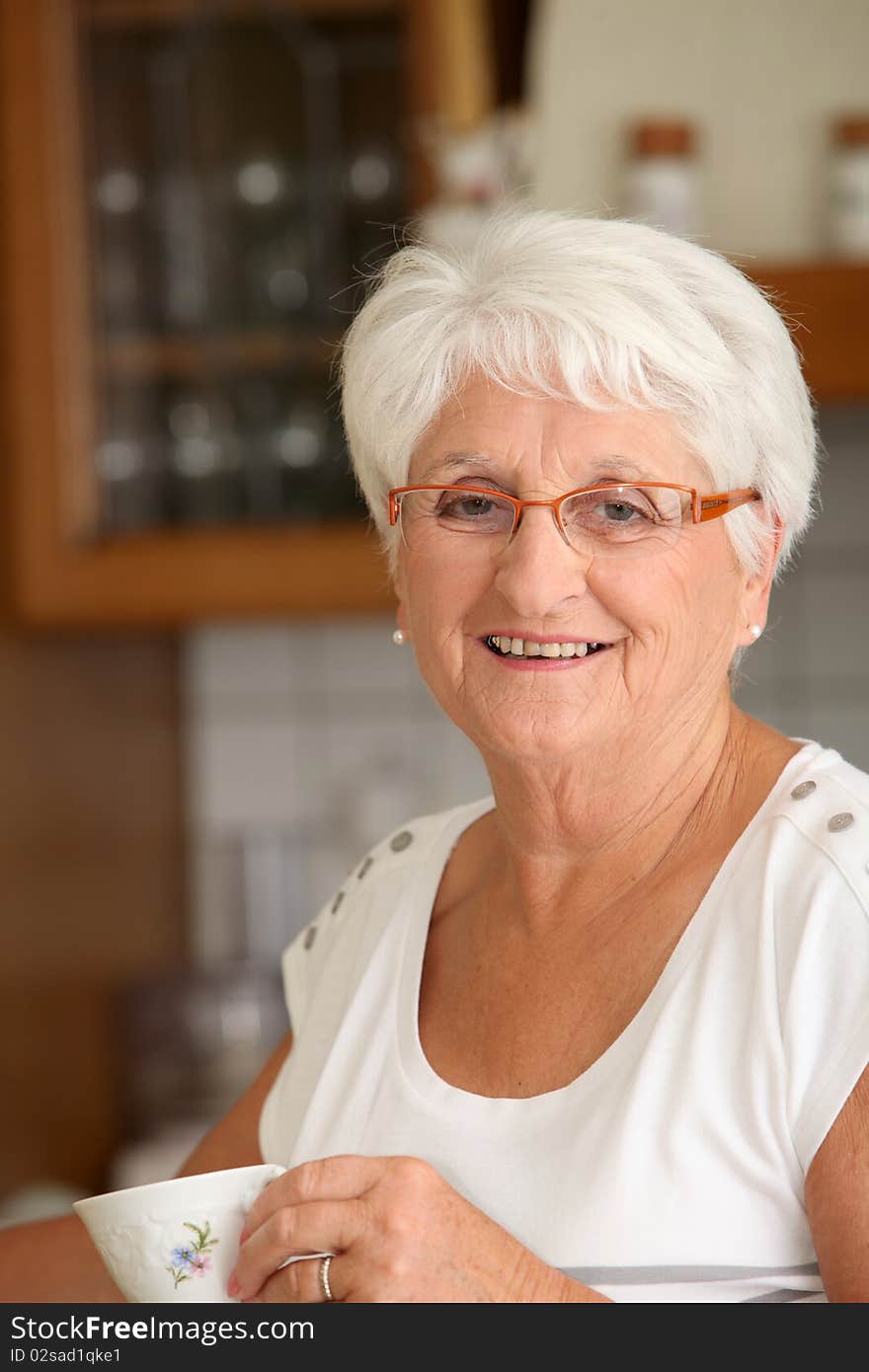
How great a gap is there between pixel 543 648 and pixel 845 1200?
320 mm

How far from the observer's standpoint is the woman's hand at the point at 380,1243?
728 millimetres

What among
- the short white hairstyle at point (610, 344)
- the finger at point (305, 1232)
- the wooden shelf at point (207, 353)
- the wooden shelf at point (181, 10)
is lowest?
the finger at point (305, 1232)

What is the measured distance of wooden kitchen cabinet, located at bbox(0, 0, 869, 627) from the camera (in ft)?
6.35

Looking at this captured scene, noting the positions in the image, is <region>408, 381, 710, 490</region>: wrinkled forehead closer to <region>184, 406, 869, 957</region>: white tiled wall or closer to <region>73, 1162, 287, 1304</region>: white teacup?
<region>73, 1162, 287, 1304</region>: white teacup

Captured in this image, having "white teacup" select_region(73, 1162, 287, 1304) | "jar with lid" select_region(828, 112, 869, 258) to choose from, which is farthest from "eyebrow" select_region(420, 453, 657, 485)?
"jar with lid" select_region(828, 112, 869, 258)

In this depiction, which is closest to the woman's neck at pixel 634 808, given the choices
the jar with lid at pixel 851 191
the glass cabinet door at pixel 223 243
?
the jar with lid at pixel 851 191

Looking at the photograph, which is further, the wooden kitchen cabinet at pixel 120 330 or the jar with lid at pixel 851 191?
the wooden kitchen cabinet at pixel 120 330

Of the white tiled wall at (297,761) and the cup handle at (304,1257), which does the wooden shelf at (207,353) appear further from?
the cup handle at (304,1257)

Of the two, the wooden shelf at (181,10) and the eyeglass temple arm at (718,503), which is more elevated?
the wooden shelf at (181,10)

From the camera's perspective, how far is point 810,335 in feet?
5.38

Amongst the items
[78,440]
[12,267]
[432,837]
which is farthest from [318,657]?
[432,837]

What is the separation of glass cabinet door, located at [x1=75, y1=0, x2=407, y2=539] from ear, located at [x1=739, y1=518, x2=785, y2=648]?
112 centimetres

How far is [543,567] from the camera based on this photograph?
83 cm
